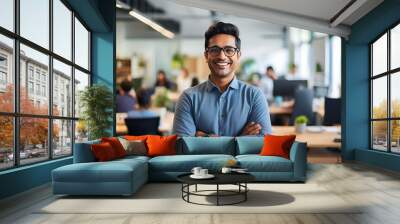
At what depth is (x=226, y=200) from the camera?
15.3ft

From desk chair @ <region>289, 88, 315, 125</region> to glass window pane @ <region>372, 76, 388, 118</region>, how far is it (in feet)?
4.11

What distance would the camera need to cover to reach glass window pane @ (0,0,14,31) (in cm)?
486

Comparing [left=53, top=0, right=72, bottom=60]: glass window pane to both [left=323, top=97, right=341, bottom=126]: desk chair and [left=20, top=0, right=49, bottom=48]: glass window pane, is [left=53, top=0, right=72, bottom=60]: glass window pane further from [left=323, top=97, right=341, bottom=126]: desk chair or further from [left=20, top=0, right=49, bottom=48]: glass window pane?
[left=323, top=97, right=341, bottom=126]: desk chair

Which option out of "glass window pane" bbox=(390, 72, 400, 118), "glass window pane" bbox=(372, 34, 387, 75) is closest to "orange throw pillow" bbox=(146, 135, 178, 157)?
"glass window pane" bbox=(390, 72, 400, 118)

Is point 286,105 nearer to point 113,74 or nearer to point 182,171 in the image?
point 113,74

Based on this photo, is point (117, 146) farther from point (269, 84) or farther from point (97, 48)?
point (269, 84)

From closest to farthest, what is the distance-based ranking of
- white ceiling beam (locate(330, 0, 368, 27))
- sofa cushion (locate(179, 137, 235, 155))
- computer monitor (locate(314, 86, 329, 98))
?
1. sofa cushion (locate(179, 137, 235, 155))
2. white ceiling beam (locate(330, 0, 368, 27))
3. computer monitor (locate(314, 86, 329, 98))

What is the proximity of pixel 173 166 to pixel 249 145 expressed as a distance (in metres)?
1.32

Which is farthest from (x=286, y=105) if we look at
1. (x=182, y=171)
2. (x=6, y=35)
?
(x=6, y=35)

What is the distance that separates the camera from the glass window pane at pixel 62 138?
667cm

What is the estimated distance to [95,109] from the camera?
7.58m

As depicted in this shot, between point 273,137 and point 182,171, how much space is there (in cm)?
145

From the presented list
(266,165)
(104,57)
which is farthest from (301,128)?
(104,57)

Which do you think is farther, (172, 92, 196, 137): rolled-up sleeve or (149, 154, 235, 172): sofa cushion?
(172, 92, 196, 137): rolled-up sleeve
